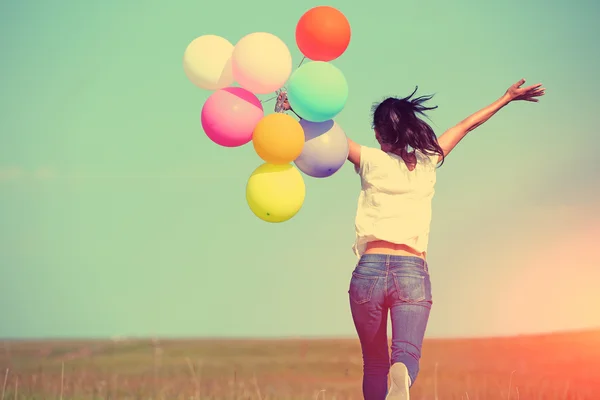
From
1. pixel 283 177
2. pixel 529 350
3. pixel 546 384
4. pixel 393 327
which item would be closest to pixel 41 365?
pixel 283 177

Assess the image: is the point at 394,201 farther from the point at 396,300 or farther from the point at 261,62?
the point at 261,62

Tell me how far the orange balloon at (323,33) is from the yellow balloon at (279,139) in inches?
18.0

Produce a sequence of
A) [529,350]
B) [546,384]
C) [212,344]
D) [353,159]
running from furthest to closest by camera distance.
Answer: [212,344], [529,350], [546,384], [353,159]

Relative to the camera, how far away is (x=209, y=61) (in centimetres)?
436

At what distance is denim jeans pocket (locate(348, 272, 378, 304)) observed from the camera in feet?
12.2

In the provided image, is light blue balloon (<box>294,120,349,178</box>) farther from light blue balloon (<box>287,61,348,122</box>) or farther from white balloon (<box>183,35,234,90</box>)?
white balloon (<box>183,35,234,90</box>)

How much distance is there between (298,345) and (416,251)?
330 inches

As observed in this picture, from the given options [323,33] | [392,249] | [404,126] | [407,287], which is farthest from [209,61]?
[407,287]

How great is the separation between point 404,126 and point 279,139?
2.08 ft

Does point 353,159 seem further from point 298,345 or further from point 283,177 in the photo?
point 298,345

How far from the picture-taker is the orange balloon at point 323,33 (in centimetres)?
424

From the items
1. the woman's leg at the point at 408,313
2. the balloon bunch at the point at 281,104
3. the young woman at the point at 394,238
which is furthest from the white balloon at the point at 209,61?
the woman's leg at the point at 408,313

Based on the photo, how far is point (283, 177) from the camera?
418cm

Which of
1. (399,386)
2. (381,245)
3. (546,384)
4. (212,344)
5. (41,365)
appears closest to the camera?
(399,386)
